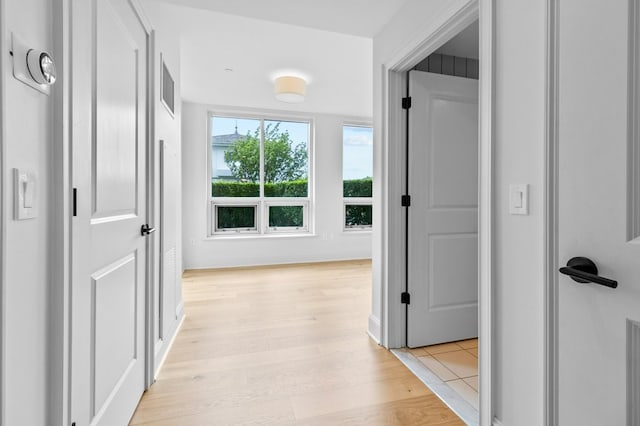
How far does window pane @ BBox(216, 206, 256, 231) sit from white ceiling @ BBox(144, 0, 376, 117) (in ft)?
5.62

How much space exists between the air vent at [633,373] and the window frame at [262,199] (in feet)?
15.9

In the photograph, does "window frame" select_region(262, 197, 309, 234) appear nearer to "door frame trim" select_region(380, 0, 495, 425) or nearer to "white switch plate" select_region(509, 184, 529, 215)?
"door frame trim" select_region(380, 0, 495, 425)

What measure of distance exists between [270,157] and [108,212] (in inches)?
167

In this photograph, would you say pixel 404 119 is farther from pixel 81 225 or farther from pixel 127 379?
pixel 127 379

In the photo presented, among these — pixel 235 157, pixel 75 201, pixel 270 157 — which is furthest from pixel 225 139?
pixel 75 201

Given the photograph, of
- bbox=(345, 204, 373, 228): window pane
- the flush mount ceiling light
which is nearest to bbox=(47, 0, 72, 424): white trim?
the flush mount ceiling light

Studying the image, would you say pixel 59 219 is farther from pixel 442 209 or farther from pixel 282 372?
pixel 442 209

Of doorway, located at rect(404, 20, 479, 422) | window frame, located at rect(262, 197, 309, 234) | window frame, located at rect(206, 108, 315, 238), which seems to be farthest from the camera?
window frame, located at rect(262, 197, 309, 234)

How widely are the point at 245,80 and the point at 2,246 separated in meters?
3.71

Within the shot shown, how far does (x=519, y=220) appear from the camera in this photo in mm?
1241

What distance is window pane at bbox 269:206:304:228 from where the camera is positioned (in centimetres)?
550

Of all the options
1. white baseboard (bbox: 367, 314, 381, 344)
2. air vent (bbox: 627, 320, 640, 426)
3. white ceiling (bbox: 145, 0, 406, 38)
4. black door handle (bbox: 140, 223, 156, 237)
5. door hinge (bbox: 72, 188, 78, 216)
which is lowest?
white baseboard (bbox: 367, 314, 381, 344)

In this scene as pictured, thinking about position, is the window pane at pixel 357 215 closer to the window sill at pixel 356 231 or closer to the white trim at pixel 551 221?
the window sill at pixel 356 231

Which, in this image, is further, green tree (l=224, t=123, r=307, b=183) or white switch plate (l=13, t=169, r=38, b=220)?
green tree (l=224, t=123, r=307, b=183)
